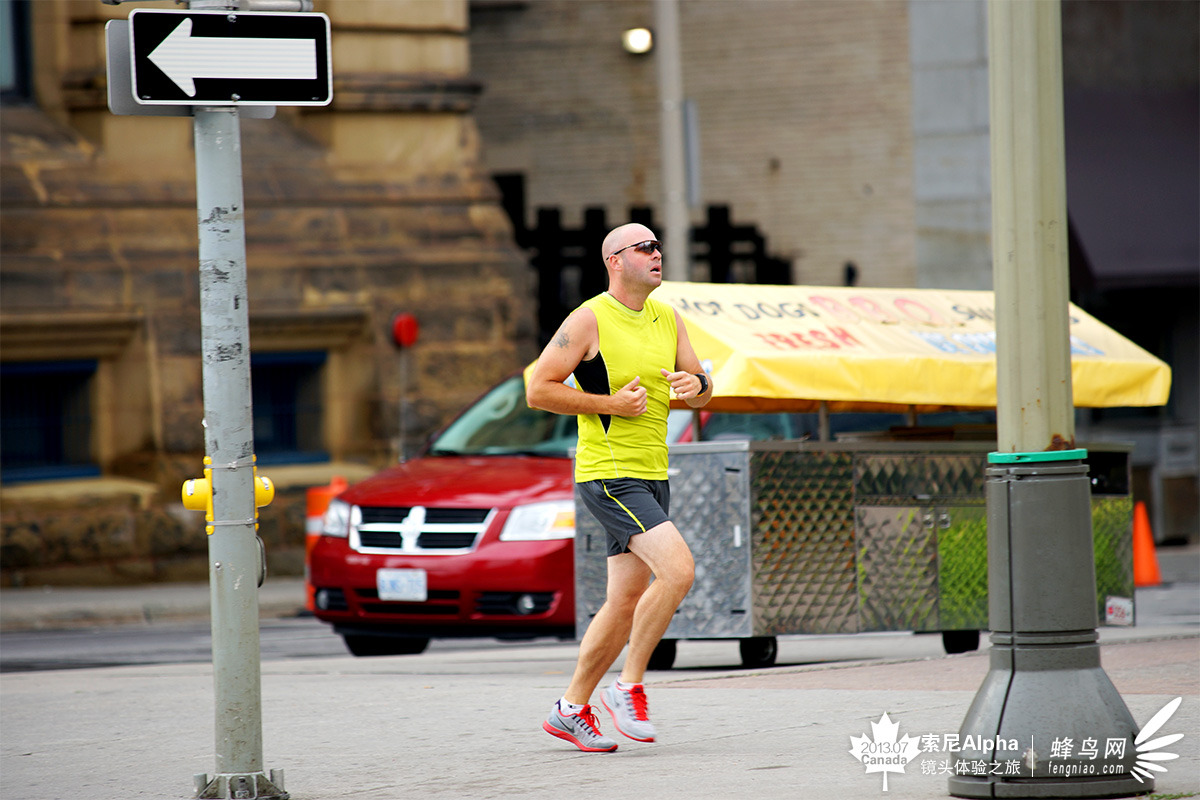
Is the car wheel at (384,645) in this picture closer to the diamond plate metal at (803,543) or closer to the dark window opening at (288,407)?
the diamond plate metal at (803,543)

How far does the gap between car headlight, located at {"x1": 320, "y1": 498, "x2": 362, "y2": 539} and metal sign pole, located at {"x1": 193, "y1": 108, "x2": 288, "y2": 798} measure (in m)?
5.16

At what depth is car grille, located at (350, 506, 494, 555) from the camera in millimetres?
10539

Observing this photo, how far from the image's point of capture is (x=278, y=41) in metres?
5.77

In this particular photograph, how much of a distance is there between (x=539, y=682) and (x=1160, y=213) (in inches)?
519

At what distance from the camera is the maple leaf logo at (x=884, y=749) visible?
600 centimetres

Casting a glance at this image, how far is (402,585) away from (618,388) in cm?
433

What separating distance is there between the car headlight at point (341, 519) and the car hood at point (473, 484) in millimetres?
52

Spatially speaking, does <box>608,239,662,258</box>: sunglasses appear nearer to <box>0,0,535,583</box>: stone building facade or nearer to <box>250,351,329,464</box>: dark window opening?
<box>0,0,535,583</box>: stone building facade

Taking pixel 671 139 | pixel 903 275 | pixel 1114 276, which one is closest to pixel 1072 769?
pixel 671 139

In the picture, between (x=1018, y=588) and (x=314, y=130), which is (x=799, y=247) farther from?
(x=1018, y=588)

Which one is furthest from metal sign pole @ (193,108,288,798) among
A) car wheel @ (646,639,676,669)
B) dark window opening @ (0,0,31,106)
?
dark window opening @ (0,0,31,106)

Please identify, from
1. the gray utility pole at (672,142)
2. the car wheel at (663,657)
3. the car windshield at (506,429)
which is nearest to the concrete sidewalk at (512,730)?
the car wheel at (663,657)

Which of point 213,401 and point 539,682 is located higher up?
point 213,401

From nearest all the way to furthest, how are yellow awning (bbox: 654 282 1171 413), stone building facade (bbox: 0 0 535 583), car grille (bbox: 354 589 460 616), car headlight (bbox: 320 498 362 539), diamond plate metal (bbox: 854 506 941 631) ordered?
yellow awning (bbox: 654 282 1171 413), diamond plate metal (bbox: 854 506 941 631), car grille (bbox: 354 589 460 616), car headlight (bbox: 320 498 362 539), stone building facade (bbox: 0 0 535 583)
